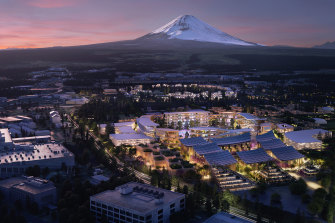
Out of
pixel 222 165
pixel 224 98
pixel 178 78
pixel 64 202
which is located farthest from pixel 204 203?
pixel 178 78

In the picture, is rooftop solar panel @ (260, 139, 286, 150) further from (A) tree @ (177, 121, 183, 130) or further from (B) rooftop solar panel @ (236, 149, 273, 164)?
(A) tree @ (177, 121, 183, 130)

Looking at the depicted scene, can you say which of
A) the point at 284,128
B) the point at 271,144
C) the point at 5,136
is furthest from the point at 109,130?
the point at 284,128

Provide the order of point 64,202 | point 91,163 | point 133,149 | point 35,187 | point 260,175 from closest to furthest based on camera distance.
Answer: point 64,202 < point 35,187 < point 260,175 < point 91,163 < point 133,149

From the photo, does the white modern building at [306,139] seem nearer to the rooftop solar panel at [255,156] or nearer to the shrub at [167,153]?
the rooftop solar panel at [255,156]

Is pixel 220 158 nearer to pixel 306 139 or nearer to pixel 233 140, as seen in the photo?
pixel 233 140

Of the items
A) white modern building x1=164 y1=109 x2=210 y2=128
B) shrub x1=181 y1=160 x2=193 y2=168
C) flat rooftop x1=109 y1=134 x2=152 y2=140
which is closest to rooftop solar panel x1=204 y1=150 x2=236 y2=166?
shrub x1=181 y1=160 x2=193 y2=168

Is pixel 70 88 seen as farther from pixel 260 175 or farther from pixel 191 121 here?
pixel 260 175
